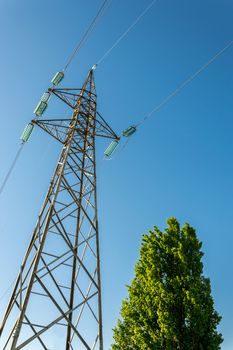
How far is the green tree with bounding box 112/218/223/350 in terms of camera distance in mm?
10820

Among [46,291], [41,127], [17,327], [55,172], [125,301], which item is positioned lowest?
[17,327]

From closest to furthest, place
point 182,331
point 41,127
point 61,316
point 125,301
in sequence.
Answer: point 61,316
point 41,127
point 182,331
point 125,301

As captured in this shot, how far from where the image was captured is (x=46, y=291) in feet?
19.2

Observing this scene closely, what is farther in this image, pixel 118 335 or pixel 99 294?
pixel 118 335

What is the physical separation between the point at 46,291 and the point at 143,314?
7.72 metres

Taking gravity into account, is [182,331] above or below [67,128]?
below

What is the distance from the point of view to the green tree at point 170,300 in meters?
10.8

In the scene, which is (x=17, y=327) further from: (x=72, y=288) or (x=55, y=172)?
(x=55, y=172)

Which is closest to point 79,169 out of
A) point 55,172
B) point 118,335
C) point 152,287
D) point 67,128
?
point 55,172

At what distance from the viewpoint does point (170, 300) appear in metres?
11.4

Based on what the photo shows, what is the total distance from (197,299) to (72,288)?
601 centimetres

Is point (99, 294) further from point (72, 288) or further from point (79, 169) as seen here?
point (79, 169)

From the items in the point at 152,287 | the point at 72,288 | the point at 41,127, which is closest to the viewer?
the point at 72,288

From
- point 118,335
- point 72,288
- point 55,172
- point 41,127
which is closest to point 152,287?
point 118,335
